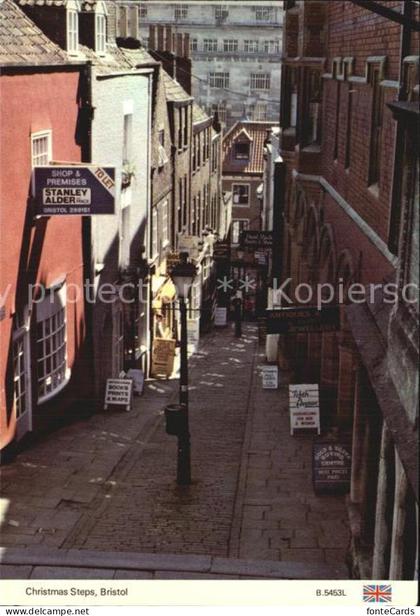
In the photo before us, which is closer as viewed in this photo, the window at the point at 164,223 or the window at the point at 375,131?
the window at the point at 375,131

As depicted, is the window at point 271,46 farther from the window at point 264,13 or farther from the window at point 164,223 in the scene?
the window at point 164,223

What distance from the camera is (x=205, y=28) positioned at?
66812 mm

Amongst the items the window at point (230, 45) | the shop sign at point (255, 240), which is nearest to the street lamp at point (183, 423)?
the shop sign at point (255, 240)

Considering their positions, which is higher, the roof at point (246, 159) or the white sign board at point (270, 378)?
the roof at point (246, 159)

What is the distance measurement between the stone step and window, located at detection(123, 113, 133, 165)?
1360 cm

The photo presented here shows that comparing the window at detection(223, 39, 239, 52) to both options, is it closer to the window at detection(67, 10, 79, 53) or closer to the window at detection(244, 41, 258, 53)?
the window at detection(244, 41, 258, 53)

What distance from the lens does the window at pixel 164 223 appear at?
29.0 meters

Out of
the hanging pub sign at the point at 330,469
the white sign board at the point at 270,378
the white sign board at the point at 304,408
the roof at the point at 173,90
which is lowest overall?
the white sign board at the point at 270,378

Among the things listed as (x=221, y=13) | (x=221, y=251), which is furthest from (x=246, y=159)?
(x=221, y=251)

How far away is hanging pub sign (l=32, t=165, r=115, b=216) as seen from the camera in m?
14.9

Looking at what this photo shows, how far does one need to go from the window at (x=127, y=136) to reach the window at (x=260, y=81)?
48.6m

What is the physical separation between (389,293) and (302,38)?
42.5 feet

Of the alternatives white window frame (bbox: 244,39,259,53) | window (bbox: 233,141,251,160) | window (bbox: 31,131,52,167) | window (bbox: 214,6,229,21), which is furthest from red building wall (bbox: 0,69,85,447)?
white window frame (bbox: 244,39,259,53)

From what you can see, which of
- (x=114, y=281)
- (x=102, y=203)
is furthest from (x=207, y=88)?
(x=102, y=203)
